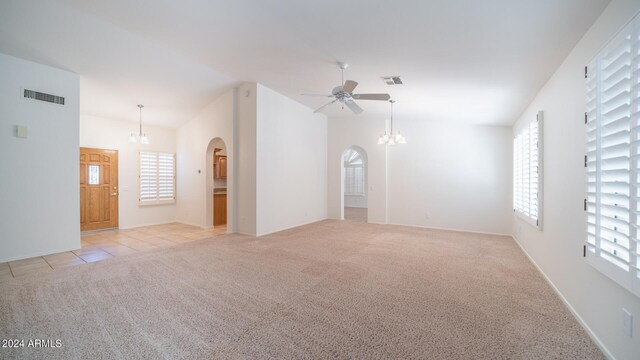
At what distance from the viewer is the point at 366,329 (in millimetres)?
2111

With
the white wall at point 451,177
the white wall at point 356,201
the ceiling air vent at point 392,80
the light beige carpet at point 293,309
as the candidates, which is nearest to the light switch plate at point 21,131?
the light beige carpet at point 293,309

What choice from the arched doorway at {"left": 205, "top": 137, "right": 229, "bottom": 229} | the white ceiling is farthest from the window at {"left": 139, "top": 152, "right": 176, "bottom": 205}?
the white ceiling

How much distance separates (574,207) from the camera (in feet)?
8.07

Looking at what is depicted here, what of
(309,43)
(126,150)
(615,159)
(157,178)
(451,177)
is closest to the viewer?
(615,159)

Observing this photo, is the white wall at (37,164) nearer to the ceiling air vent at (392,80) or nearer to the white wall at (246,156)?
the white wall at (246,156)

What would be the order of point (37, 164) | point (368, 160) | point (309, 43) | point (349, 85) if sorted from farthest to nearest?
1. point (368, 160)
2. point (37, 164)
3. point (349, 85)
4. point (309, 43)

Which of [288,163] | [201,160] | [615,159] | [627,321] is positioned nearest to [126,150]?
[201,160]

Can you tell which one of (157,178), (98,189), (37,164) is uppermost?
(37,164)

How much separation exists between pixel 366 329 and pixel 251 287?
1.46 m

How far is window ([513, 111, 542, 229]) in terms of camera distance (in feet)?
11.7

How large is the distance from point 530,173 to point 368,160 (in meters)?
4.04

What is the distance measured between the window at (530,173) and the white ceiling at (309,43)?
0.68 m

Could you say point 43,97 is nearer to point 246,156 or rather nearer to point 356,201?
point 246,156

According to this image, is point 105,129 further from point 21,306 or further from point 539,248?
point 539,248
